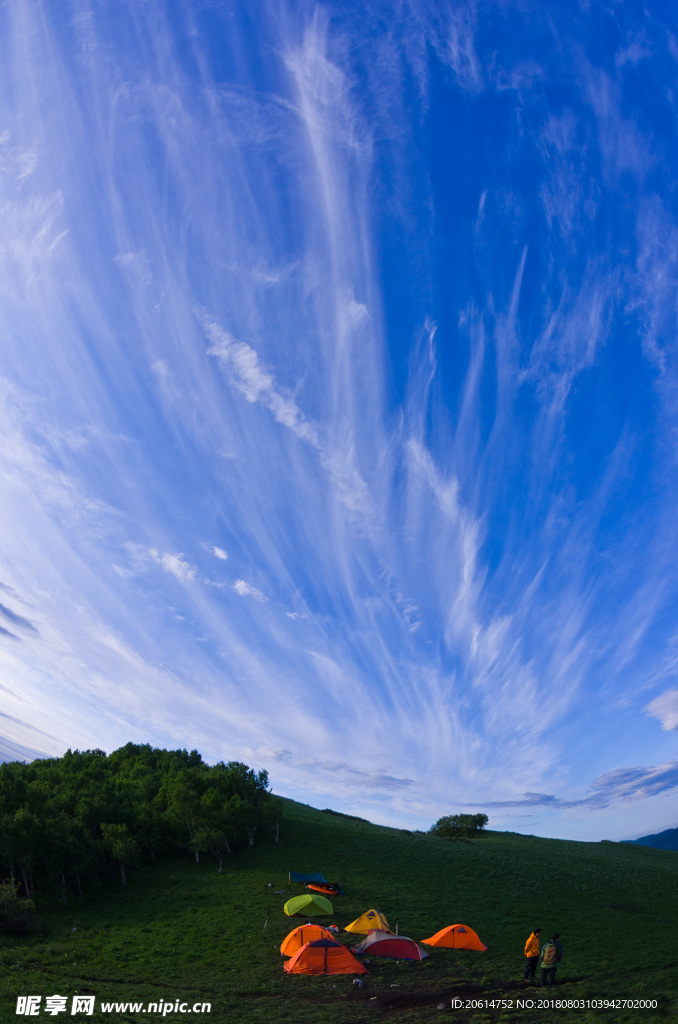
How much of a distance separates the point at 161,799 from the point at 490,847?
50536 mm

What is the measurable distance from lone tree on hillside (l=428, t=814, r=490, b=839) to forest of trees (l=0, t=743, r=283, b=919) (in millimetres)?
59626

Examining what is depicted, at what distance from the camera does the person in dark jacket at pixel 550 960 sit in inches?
968

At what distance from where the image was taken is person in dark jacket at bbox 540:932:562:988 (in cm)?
2458

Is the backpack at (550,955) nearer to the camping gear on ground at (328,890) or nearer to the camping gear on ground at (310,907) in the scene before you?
the camping gear on ground at (310,907)

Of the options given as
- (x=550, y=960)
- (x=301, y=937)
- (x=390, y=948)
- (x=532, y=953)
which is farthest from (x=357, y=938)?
(x=550, y=960)

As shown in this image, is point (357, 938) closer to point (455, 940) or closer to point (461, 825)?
point (455, 940)

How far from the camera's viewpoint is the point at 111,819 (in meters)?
57.5

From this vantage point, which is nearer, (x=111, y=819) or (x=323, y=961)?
(x=323, y=961)

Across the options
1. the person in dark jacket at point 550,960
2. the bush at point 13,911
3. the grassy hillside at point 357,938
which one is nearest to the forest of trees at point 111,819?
the bush at point 13,911

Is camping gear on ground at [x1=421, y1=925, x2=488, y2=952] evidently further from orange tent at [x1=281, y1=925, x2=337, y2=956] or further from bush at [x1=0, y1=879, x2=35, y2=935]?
bush at [x1=0, y1=879, x2=35, y2=935]

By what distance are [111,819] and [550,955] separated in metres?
51.4

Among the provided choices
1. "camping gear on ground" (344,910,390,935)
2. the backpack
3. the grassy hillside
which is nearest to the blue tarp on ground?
the grassy hillside

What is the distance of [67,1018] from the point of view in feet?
64.4

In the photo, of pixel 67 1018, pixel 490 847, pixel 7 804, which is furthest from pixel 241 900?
pixel 490 847
